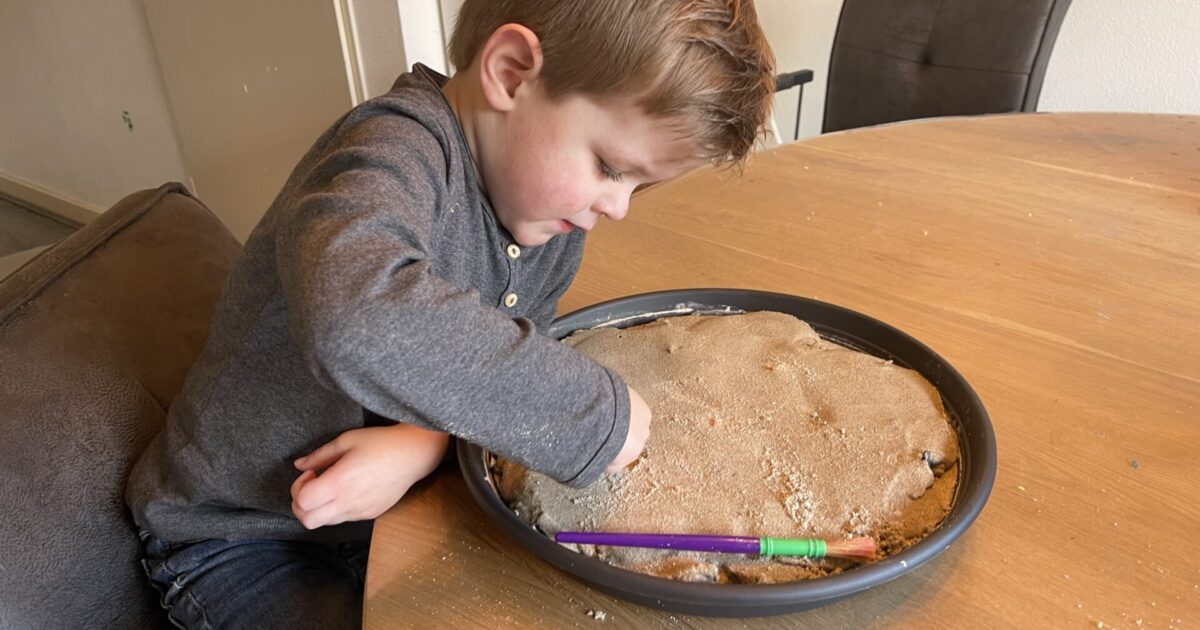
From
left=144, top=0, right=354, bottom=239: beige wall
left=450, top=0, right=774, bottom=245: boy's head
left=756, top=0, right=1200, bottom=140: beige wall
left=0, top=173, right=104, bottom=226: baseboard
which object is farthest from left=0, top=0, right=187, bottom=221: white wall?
left=756, top=0, right=1200, bottom=140: beige wall

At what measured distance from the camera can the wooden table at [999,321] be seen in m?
0.49

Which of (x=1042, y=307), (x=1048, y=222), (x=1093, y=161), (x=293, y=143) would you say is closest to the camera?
(x=1042, y=307)

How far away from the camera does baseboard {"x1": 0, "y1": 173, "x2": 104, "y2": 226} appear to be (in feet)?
10.3

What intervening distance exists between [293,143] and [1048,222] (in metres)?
1.90

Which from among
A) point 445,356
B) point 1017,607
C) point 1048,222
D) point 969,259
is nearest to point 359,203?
point 445,356

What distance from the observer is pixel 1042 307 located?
0.82m

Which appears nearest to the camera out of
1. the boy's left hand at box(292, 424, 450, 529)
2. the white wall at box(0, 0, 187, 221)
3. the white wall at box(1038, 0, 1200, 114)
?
the boy's left hand at box(292, 424, 450, 529)

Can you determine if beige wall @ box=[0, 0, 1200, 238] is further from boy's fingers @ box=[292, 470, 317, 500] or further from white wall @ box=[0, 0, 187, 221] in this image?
boy's fingers @ box=[292, 470, 317, 500]

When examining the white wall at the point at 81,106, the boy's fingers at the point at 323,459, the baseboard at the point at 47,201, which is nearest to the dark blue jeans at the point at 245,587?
the boy's fingers at the point at 323,459

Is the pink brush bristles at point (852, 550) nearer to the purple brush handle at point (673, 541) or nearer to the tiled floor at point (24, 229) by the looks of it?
the purple brush handle at point (673, 541)

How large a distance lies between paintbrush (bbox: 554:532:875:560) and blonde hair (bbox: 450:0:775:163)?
309 mm

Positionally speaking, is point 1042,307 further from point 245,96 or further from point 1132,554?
point 245,96

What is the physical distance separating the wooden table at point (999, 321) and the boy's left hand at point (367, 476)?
0.02 metres

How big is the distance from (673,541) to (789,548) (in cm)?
7
